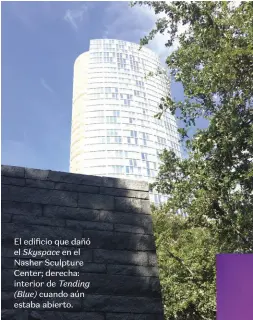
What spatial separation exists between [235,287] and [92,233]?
149 cm

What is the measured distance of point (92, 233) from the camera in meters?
3.60

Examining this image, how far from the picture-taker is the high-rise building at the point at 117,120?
277ft

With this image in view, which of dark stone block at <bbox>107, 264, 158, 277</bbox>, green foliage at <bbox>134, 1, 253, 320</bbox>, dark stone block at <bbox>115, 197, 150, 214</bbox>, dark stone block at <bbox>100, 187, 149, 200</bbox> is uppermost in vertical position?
green foliage at <bbox>134, 1, 253, 320</bbox>

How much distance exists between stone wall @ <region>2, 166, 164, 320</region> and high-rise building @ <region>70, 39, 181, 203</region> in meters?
78.1

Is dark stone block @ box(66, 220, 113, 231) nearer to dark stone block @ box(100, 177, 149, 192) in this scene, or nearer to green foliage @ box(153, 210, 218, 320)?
dark stone block @ box(100, 177, 149, 192)

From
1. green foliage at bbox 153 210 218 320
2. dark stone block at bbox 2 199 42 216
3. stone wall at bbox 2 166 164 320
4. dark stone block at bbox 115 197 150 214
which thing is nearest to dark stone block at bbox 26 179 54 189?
stone wall at bbox 2 166 164 320

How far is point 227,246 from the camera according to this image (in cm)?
857

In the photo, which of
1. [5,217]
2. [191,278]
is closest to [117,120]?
[191,278]

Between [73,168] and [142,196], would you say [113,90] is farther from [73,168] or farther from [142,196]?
[142,196]

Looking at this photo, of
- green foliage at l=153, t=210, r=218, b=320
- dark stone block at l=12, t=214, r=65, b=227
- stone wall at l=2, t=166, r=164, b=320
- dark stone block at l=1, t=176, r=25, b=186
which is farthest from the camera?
green foliage at l=153, t=210, r=218, b=320

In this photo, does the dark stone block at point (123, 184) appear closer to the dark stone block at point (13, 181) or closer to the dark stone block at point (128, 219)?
the dark stone block at point (128, 219)

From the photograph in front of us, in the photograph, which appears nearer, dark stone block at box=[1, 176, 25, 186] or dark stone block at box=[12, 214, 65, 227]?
dark stone block at box=[12, 214, 65, 227]

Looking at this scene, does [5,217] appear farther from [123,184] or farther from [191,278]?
[191,278]

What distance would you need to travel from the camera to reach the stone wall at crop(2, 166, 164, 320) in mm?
3322
